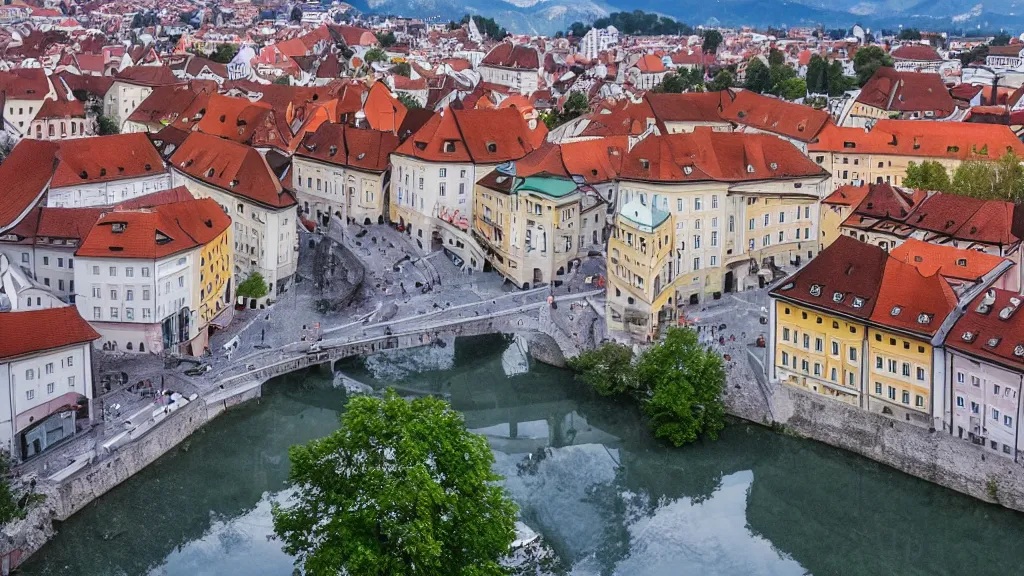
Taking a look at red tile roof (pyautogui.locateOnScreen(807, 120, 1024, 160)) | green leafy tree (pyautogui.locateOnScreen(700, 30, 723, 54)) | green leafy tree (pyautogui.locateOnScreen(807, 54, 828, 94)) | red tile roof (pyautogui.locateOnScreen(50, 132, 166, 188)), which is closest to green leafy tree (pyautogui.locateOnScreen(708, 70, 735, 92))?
green leafy tree (pyautogui.locateOnScreen(807, 54, 828, 94))

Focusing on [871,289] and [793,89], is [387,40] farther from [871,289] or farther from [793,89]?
[871,289]

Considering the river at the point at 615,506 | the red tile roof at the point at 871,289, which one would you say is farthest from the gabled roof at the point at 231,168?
the red tile roof at the point at 871,289

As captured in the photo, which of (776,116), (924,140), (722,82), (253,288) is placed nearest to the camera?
(253,288)

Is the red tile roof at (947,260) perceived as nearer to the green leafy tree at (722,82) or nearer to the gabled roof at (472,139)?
the gabled roof at (472,139)

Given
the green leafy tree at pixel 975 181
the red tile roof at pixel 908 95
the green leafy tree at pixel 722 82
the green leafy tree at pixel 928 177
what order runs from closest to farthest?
1. the green leafy tree at pixel 975 181
2. the green leafy tree at pixel 928 177
3. the red tile roof at pixel 908 95
4. the green leafy tree at pixel 722 82

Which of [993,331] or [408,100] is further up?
[408,100]

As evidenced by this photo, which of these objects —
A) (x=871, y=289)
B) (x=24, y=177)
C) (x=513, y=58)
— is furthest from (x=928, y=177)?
(x=513, y=58)
